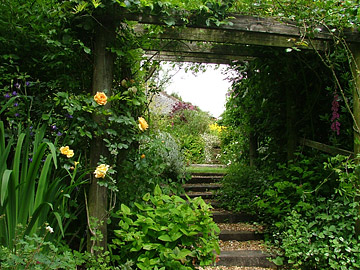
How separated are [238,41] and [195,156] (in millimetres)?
5351

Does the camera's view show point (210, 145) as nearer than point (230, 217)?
No

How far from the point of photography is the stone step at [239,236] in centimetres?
349

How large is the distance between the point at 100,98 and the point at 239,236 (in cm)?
213

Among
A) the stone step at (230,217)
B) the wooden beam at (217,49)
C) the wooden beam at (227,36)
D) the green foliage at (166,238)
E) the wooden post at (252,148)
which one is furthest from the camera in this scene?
the wooden post at (252,148)

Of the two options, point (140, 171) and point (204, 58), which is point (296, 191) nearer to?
point (140, 171)

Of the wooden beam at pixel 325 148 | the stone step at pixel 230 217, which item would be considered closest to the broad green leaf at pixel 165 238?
the stone step at pixel 230 217

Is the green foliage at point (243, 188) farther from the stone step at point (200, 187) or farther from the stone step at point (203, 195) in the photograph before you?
the stone step at point (200, 187)

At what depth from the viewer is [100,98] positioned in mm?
2279

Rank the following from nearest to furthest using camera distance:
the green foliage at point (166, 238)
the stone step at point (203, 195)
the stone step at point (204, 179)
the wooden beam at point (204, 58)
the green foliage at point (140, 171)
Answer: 1. the green foliage at point (166, 238)
2. the green foliage at point (140, 171)
3. the wooden beam at point (204, 58)
4. the stone step at point (203, 195)
5. the stone step at point (204, 179)

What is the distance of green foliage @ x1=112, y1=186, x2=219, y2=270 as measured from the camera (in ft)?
7.25

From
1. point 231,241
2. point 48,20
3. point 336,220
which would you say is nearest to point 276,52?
point 336,220

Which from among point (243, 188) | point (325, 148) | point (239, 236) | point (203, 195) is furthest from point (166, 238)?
point (203, 195)

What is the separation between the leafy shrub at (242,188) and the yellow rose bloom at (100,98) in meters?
2.22

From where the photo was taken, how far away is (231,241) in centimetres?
347
